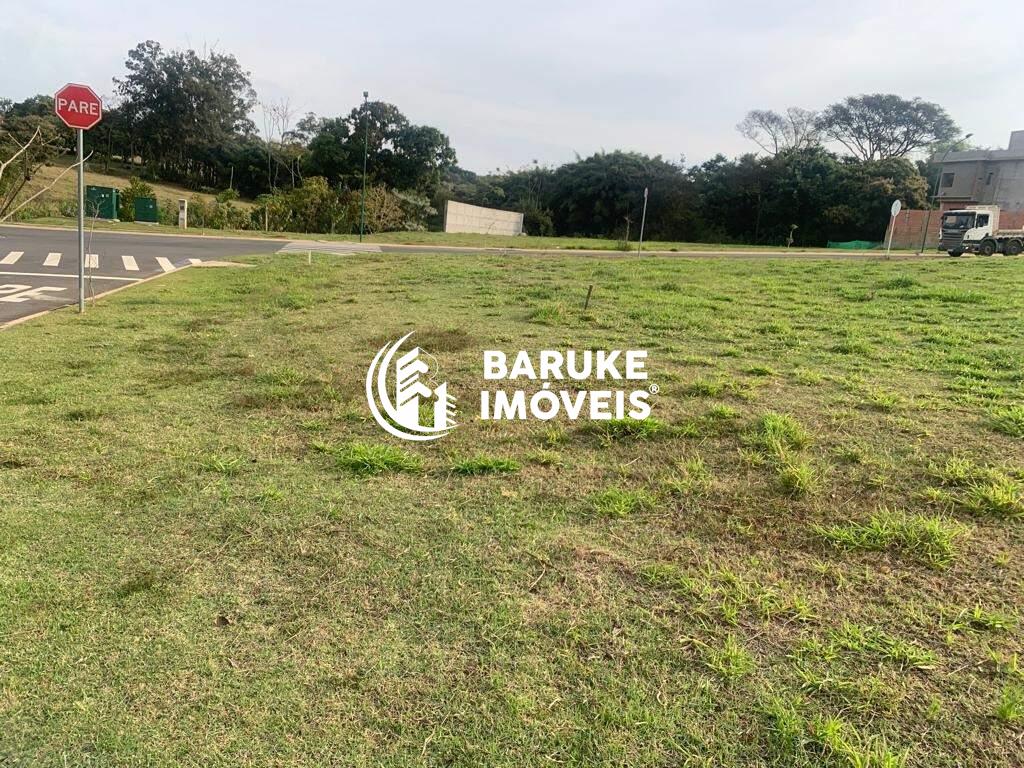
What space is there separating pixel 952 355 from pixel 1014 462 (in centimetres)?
244

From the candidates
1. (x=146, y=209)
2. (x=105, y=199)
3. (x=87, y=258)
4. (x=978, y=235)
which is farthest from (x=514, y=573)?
(x=146, y=209)

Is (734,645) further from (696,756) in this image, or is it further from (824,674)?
(696,756)

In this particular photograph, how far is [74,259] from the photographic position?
505 inches

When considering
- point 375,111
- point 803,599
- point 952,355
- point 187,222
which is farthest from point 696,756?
point 375,111

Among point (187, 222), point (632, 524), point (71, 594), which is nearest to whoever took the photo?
point (71, 594)

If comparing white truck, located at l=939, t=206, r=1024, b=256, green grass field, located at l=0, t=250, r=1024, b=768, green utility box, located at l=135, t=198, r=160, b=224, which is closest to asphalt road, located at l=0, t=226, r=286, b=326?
green grass field, located at l=0, t=250, r=1024, b=768

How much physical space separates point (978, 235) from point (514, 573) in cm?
2481

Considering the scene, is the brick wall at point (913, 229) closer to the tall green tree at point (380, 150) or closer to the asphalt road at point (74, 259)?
the tall green tree at point (380, 150)

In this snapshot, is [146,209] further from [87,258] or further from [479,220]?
[479,220]

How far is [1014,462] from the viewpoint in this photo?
2.95 meters

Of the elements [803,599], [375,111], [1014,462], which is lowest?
[803,599]

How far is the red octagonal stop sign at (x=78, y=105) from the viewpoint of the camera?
6.17m

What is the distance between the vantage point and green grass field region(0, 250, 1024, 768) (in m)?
1.59

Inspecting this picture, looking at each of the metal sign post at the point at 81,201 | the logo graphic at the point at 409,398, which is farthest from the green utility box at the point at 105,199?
the logo graphic at the point at 409,398
